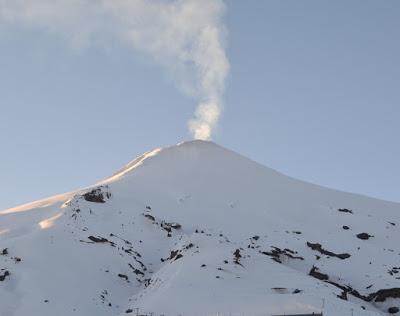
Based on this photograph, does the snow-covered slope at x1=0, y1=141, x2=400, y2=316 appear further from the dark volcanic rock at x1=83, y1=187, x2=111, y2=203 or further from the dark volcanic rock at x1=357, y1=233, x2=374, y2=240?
the dark volcanic rock at x1=357, y1=233, x2=374, y2=240

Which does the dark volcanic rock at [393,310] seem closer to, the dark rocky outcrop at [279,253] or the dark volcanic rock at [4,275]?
the dark rocky outcrop at [279,253]

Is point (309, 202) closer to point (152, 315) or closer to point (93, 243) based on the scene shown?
point (93, 243)

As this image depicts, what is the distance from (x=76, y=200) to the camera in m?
50.8

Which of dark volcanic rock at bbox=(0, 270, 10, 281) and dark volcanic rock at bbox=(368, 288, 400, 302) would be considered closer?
dark volcanic rock at bbox=(0, 270, 10, 281)

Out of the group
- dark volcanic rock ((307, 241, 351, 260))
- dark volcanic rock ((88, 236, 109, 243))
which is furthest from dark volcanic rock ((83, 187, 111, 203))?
dark volcanic rock ((307, 241, 351, 260))

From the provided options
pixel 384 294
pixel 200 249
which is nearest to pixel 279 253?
pixel 200 249

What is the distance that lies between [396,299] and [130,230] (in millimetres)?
21734

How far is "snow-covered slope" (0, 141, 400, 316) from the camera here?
31.1 metres

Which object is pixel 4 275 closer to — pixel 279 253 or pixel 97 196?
pixel 97 196

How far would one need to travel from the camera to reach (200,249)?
39.4m

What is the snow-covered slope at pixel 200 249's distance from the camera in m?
31.1

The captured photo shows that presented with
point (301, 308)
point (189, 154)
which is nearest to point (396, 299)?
point (301, 308)

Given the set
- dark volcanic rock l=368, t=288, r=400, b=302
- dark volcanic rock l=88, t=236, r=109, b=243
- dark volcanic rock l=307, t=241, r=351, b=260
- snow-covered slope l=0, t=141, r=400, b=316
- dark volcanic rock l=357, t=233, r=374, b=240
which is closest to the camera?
snow-covered slope l=0, t=141, r=400, b=316

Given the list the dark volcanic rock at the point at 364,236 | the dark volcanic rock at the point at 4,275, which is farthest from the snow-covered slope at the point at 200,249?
the dark volcanic rock at the point at 364,236
